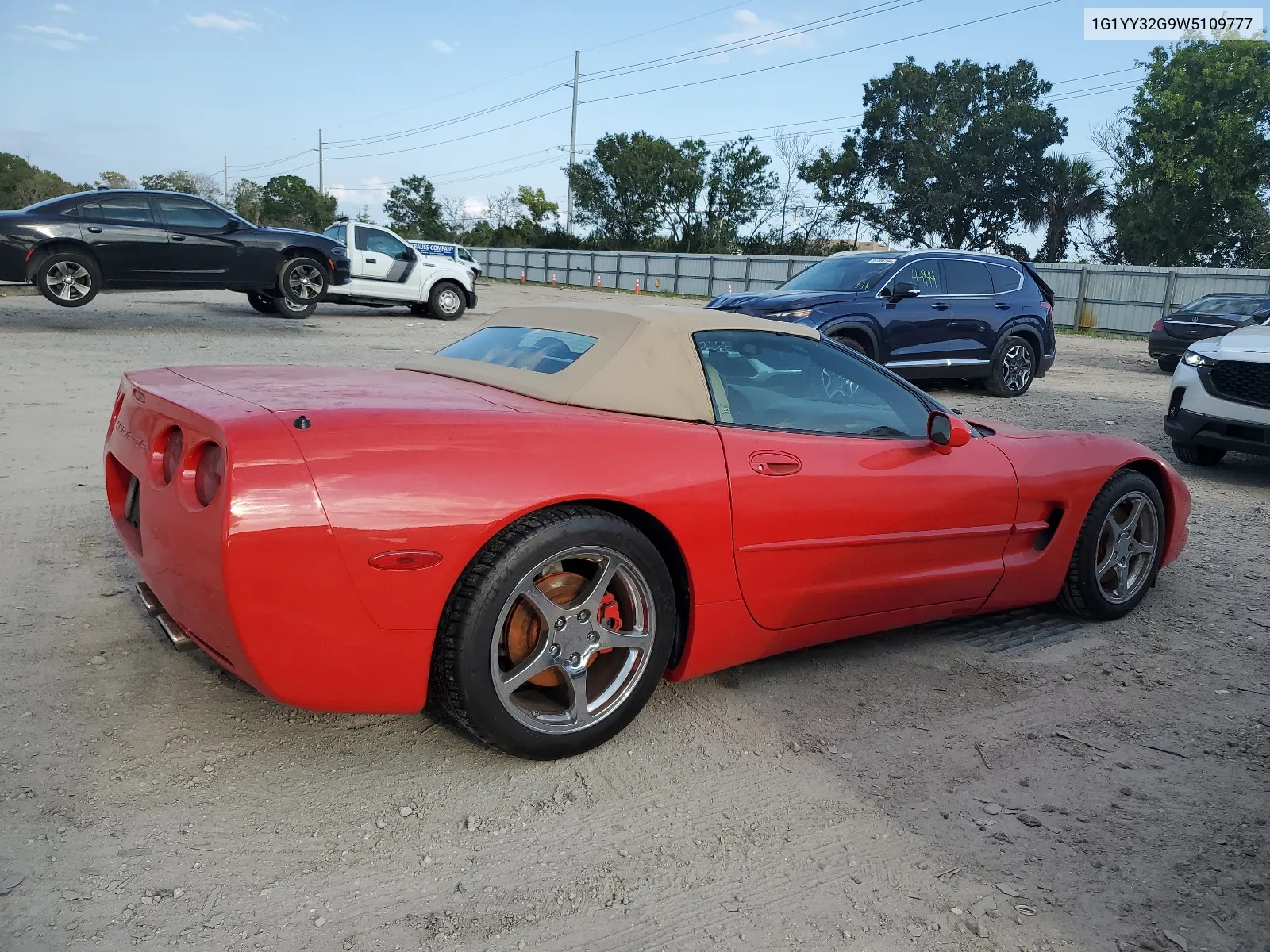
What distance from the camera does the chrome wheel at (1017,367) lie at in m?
11.7

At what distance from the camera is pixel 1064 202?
146 ft

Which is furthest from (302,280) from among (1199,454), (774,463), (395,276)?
(774,463)

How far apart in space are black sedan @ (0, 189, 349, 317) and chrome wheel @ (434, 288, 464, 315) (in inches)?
148

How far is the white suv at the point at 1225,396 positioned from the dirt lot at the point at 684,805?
359 cm

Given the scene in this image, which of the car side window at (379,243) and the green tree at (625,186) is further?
the green tree at (625,186)

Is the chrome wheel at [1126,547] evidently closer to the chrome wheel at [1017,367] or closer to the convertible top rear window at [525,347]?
the convertible top rear window at [525,347]

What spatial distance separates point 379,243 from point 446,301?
1645 mm

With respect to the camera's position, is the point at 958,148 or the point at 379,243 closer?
the point at 379,243

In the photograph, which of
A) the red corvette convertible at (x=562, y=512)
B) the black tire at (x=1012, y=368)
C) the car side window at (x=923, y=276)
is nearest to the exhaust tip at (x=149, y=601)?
the red corvette convertible at (x=562, y=512)

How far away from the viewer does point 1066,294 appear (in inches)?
1126

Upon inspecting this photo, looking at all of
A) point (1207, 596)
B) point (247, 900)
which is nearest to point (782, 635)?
point (247, 900)

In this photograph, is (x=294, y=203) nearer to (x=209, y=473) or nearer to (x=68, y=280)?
(x=68, y=280)

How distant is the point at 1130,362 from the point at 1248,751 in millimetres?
17349

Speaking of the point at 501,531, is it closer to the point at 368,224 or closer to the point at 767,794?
the point at 767,794
